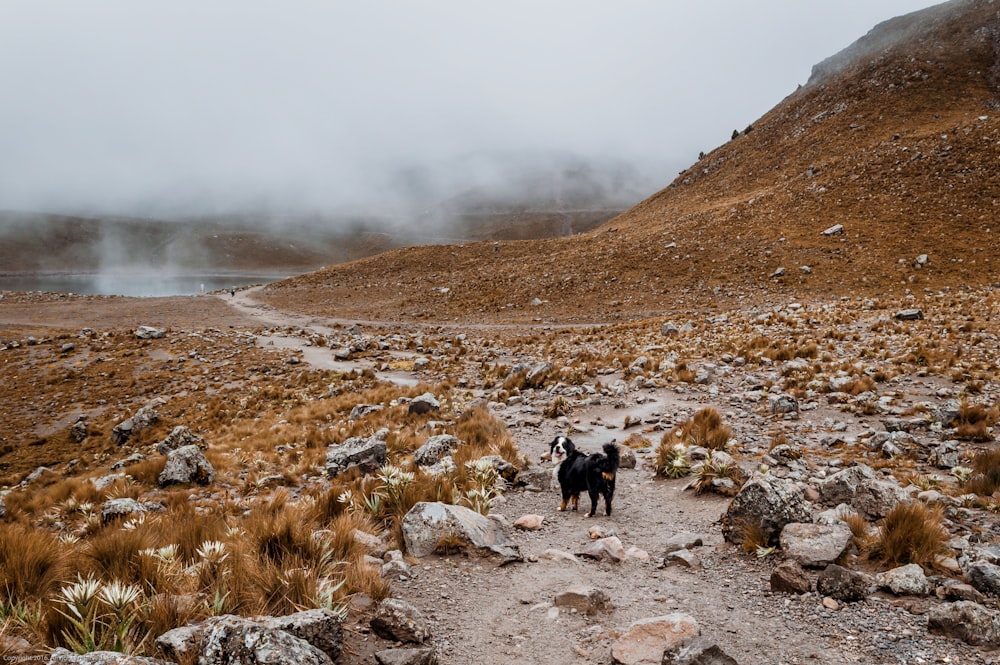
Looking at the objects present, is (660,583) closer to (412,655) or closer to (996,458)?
(412,655)

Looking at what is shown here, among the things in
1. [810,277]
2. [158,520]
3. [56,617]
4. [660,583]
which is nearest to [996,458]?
[660,583]

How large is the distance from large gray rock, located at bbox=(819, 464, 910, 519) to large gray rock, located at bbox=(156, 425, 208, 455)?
14782 millimetres

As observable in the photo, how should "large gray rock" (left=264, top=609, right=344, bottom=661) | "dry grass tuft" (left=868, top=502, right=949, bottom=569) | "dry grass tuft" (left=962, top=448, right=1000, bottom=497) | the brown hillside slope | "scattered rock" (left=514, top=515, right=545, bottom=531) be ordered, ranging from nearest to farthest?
"large gray rock" (left=264, top=609, right=344, bottom=661) → "dry grass tuft" (left=868, top=502, right=949, bottom=569) → "dry grass tuft" (left=962, top=448, right=1000, bottom=497) → "scattered rock" (left=514, top=515, right=545, bottom=531) → the brown hillside slope

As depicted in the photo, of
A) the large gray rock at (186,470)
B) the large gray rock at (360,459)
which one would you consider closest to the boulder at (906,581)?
the large gray rock at (360,459)

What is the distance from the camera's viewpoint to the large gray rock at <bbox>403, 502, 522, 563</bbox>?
544cm

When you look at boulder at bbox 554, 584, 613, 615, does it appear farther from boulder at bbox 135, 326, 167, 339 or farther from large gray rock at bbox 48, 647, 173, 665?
boulder at bbox 135, 326, 167, 339

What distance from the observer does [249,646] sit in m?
2.76

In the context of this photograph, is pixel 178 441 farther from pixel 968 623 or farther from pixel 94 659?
pixel 968 623

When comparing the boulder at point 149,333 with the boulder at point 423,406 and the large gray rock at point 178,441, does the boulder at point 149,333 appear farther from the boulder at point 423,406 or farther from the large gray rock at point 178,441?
the boulder at point 423,406

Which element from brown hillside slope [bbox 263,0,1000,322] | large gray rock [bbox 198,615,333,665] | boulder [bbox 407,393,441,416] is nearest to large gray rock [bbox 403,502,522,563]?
large gray rock [bbox 198,615,333,665]

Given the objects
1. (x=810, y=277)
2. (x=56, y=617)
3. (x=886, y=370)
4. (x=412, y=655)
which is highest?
(x=810, y=277)

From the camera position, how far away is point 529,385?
1739 cm

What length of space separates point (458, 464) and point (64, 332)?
43658mm

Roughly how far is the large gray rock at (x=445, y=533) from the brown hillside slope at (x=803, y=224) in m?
33.5
